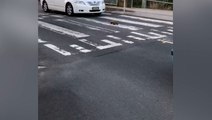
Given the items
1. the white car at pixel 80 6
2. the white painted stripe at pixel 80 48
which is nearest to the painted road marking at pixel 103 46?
the white painted stripe at pixel 80 48

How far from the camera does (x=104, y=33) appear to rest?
436 inches

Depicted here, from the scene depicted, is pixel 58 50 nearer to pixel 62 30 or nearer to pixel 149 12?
pixel 62 30

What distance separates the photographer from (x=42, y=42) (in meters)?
9.63

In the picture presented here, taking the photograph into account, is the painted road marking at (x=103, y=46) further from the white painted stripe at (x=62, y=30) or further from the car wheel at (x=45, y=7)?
the car wheel at (x=45, y=7)

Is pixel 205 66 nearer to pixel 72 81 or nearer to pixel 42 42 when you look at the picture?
pixel 72 81

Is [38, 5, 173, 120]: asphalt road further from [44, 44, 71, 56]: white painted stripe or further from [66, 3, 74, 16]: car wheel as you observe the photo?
[66, 3, 74, 16]: car wheel

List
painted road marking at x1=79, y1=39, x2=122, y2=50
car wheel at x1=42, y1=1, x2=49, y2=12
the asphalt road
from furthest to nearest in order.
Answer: car wheel at x1=42, y1=1, x2=49, y2=12 < painted road marking at x1=79, y1=39, x2=122, y2=50 < the asphalt road

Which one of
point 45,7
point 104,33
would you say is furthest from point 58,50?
point 45,7

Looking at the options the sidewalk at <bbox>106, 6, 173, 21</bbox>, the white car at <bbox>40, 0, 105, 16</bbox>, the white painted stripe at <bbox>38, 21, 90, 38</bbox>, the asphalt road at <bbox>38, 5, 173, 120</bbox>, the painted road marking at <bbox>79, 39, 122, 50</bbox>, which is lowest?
the asphalt road at <bbox>38, 5, 173, 120</bbox>

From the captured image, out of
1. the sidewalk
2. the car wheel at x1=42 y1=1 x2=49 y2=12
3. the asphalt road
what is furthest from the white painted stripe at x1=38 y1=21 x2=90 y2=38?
the sidewalk

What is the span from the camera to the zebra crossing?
899 cm

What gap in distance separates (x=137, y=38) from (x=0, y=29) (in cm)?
877

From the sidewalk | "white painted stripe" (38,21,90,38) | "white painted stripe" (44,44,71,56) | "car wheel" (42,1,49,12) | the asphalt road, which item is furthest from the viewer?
"car wheel" (42,1,49,12)

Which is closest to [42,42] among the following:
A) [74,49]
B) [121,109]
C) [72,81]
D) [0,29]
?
[74,49]
